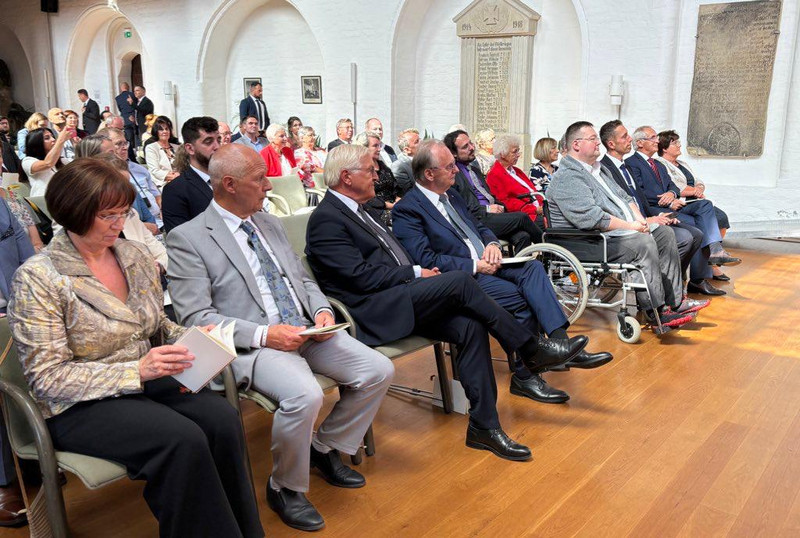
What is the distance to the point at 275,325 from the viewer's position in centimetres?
241

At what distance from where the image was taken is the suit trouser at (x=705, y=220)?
5.47 m

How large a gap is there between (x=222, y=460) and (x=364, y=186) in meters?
1.43

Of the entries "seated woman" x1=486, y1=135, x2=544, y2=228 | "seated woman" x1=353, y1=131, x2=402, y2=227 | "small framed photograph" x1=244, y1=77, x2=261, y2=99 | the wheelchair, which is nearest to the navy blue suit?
the wheelchair

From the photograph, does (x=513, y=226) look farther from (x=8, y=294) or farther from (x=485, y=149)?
(x=8, y=294)

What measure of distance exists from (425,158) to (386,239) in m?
0.59

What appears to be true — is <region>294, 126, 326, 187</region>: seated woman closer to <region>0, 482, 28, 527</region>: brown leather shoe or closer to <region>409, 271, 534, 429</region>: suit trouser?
<region>409, 271, 534, 429</region>: suit trouser

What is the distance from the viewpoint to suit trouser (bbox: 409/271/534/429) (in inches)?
110

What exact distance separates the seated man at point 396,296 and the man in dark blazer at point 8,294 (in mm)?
1157

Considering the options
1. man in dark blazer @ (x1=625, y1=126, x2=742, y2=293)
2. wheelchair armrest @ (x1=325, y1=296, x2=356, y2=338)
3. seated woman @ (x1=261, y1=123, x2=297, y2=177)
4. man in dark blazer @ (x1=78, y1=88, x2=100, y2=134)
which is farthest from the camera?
man in dark blazer @ (x1=78, y1=88, x2=100, y2=134)

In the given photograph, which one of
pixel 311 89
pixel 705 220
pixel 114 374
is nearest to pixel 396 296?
pixel 114 374

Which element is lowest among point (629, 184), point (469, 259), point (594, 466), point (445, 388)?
point (594, 466)

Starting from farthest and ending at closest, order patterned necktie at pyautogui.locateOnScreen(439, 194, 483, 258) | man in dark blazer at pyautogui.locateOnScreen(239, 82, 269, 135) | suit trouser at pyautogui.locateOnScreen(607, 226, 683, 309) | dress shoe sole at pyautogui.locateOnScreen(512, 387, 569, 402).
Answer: man in dark blazer at pyautogui.locateOnScreen(239, 82, 269, 135), suit trouser at pyautogui.locateOnScreen(607, 226, 683, 309), patterned necktie at pyautogui.locateOnScreen(439, 194, 483, 258), dress shoe sole at pyautogui.locateOnScreen(512, 387, 569, 402)

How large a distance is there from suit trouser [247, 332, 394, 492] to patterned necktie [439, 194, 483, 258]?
4.17 ft

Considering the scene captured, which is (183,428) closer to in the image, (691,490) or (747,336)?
(691,490)
